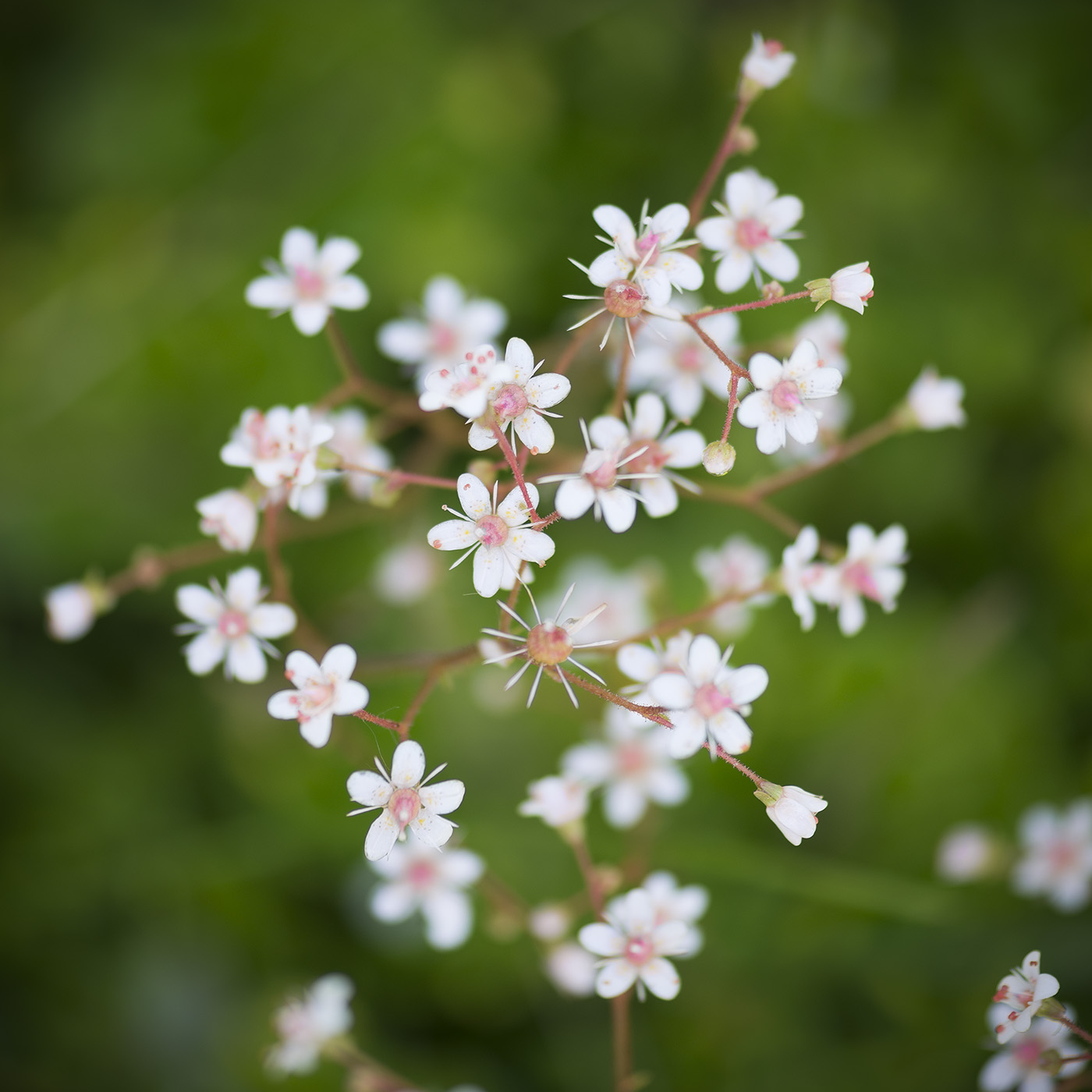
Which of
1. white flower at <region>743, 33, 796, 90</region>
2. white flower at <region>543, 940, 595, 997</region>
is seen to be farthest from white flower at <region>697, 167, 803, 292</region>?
white flower at <region>543, 940, 595, 997</region>

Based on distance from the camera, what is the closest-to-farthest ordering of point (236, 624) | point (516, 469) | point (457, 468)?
point (516, 469)
point (236, 624)
point (457, 468)

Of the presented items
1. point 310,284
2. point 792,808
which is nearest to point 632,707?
point 792,808

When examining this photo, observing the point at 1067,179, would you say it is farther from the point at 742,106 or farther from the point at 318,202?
the point at 318,202

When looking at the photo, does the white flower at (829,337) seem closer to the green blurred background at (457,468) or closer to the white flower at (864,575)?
the white flower at (864,575)

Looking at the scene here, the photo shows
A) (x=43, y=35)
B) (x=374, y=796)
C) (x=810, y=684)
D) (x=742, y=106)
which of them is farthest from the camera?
(x=43, y=35)

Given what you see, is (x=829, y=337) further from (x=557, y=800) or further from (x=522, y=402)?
(x=557, y=800)

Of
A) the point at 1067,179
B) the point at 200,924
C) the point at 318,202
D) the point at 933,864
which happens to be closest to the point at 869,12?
the point at 1067,179

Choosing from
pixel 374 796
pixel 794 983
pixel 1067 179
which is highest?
pixel 1067 179
